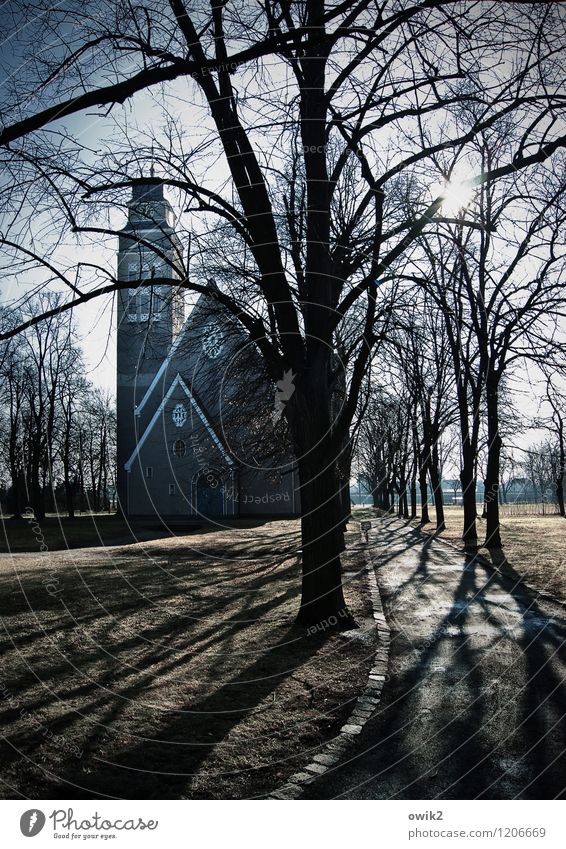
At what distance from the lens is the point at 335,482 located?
10.2m

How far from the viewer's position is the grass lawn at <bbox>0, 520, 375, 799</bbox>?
189 inches

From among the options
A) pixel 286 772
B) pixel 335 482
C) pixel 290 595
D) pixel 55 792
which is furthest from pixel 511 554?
pixel 55 792

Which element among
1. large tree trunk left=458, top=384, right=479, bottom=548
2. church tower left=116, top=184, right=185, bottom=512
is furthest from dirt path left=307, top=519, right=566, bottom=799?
church tower left=116, top=184, right=185, bottom=512

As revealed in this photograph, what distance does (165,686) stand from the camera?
6.99 m

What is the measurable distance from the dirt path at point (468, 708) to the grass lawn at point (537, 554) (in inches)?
66.5

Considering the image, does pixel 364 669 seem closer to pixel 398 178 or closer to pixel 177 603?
pixel 177 603

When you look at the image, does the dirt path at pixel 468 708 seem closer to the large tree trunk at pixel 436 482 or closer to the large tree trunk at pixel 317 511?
the large tree trunk at pixel 317 511

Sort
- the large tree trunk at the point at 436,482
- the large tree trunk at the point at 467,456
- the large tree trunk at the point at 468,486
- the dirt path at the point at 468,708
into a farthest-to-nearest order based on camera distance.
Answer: the large tree trunk at the point at 436,482 → the large tree trunk at the point at 468,486 → the large tree trunk at the point at 467,456 → the dirt path at the point at 468,708

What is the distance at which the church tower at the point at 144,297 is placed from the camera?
9297 millimetres

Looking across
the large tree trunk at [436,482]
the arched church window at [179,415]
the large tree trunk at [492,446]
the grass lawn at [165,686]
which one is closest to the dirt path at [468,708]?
the grass lawn at [165,686]

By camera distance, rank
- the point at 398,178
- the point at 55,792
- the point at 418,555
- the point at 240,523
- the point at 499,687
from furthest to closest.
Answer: the point at 240,523
the point at 418,555
the point at 398,178
the point at 499,687
the point at 55,792
